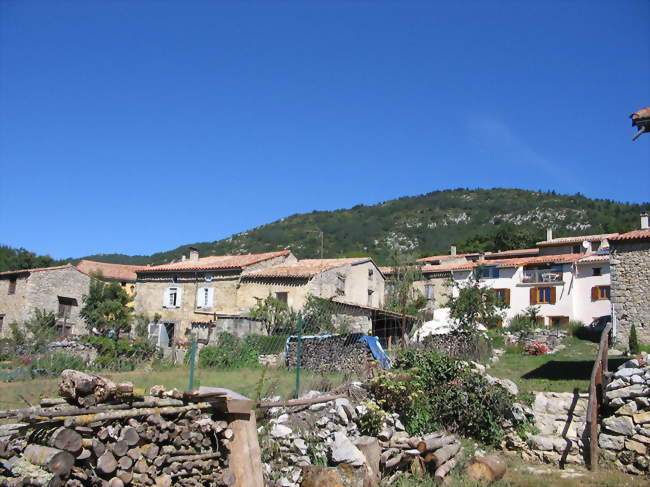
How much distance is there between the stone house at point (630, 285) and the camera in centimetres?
2094

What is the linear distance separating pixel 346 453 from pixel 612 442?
5707mm

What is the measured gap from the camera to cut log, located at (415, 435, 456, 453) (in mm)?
10148

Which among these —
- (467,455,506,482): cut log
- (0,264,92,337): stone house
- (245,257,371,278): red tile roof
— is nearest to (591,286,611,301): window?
(245,257,371,278): red tile roof

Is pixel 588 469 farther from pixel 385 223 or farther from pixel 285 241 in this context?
pixel 385 223

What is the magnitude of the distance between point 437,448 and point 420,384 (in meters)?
1.91

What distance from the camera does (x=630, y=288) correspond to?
70.9 ft

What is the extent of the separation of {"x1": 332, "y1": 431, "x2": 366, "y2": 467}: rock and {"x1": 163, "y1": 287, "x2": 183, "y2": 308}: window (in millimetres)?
27140

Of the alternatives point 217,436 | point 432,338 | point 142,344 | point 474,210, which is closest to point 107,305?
point 142,344

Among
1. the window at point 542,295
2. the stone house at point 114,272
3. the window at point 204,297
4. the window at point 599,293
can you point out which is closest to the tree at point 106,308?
the window at point 204,297

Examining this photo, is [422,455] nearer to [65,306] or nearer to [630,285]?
[630,285]

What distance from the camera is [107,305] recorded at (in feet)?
124

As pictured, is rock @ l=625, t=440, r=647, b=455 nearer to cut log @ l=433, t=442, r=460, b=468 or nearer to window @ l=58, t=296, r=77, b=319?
cut log @ l=433, t=442, r=460, b=468

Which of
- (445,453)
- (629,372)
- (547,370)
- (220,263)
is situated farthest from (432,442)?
(220,263)

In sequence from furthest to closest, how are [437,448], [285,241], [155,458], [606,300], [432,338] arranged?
[285,241] → [606,300] → [432,338] → [437,448] → [155,458]
